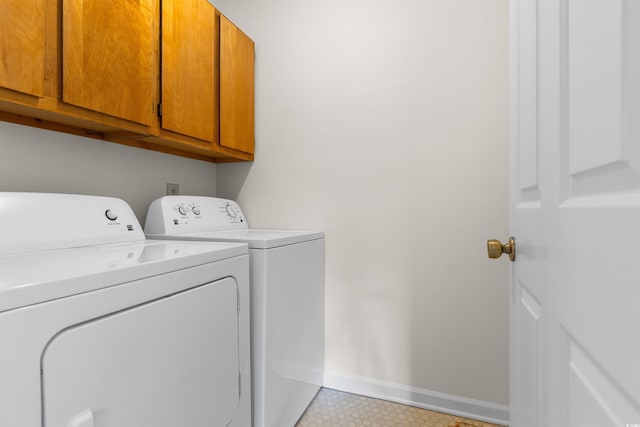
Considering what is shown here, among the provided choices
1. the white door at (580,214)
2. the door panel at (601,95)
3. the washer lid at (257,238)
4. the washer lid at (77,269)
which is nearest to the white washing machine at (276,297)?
the washer lid at (257,238)

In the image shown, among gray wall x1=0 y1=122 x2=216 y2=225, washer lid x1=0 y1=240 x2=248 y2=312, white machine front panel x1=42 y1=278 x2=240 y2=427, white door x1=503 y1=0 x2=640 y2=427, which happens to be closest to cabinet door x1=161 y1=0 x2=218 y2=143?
gray wall x1=0 y1=122 x2=216 y2=225

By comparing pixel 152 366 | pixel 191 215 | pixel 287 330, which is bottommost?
pixel 287 330

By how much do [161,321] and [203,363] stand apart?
23 centimetres

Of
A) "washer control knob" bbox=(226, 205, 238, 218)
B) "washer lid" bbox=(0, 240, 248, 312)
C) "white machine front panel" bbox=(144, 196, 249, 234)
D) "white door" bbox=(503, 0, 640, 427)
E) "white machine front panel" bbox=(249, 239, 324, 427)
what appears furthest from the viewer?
"washer control knob" bbox=(226, 205, 238, 218)

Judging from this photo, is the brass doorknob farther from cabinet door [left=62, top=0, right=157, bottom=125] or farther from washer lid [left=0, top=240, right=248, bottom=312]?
cabinet door [left=62, top=0, right=157, bottom=125]

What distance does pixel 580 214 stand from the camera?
0.44 m

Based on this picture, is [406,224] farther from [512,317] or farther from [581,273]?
[581,273]

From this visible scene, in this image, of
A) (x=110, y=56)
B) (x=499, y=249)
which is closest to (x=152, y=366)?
(x=499, y=249)

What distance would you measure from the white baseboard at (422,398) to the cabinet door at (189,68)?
60.7 inches

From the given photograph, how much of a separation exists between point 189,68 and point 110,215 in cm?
76

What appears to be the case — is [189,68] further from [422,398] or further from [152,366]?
[422,398]

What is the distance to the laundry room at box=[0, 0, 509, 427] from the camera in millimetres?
1582

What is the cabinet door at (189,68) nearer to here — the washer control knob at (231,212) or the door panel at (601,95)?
the washer control knob at (231,212)

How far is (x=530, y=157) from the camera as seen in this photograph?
2.43 feet
